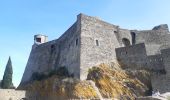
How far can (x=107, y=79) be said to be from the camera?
98.1 ft

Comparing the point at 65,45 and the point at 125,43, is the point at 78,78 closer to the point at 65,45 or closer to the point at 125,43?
the point at 65,45

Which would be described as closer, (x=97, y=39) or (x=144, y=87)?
(x=144, y=87)

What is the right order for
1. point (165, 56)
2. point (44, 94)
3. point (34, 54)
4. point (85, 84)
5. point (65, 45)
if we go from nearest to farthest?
point (85, 84), point (165, 56), point (44, 94), point (65, 45), point (34, 54)

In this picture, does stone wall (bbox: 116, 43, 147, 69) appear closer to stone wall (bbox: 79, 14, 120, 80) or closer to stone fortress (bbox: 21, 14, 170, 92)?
stone fortress (bbox: 21, 14, 170, 92)

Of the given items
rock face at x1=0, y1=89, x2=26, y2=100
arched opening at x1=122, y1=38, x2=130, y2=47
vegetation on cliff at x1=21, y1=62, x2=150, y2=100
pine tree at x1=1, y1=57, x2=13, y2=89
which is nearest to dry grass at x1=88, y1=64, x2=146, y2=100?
vegetation on cliff at x1=21, y1=62, x2=150, y2=100

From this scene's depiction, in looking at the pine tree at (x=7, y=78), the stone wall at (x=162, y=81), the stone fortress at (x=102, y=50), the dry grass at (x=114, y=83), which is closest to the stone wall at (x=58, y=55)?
the stone fortress at (x=102, y=50)

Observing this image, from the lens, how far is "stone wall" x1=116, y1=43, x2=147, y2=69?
1297 inches

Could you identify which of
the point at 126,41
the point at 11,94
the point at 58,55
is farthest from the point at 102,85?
the point at 126,41

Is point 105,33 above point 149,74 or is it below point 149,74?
above

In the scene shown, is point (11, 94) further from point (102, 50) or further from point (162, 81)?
point (162, 81)

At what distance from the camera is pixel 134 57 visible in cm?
3353

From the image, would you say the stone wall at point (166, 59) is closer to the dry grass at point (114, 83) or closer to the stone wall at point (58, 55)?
the dry grass at point (114, 83)

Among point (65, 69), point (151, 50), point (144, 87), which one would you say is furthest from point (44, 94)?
point (151, 50)

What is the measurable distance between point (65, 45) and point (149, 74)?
11795 millimetres
